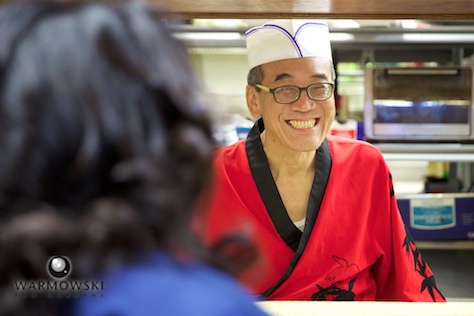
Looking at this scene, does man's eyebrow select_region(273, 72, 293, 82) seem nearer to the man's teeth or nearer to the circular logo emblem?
the man's teeth

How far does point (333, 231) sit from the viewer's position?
163 cm

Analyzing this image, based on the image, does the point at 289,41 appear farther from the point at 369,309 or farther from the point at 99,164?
the point at 99,164

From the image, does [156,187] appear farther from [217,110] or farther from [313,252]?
[313,252]

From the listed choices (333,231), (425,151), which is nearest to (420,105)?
(425,151)

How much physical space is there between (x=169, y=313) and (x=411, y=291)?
47.3 inches

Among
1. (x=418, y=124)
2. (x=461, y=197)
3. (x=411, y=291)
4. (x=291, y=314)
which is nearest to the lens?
(x=291, y=314)

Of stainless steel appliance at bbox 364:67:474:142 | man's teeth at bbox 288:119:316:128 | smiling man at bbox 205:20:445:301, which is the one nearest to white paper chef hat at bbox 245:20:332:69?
smiling man at bbox 205:20:445:301

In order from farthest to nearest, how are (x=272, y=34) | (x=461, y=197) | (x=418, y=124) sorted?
1. (x=418, y=124)
2. (x=461, y=197)
3. (x=272, y=34)

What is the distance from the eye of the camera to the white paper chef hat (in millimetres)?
1686

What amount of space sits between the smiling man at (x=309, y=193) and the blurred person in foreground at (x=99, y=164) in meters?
1.01

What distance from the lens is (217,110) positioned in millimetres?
589

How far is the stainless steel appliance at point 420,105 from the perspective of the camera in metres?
2.41

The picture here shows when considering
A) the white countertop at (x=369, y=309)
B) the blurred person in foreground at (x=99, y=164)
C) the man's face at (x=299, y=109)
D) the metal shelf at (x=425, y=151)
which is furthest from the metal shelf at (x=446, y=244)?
the blurred person in foreground at (x=99, y=164)

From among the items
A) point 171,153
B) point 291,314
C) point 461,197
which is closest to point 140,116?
point 171,153
